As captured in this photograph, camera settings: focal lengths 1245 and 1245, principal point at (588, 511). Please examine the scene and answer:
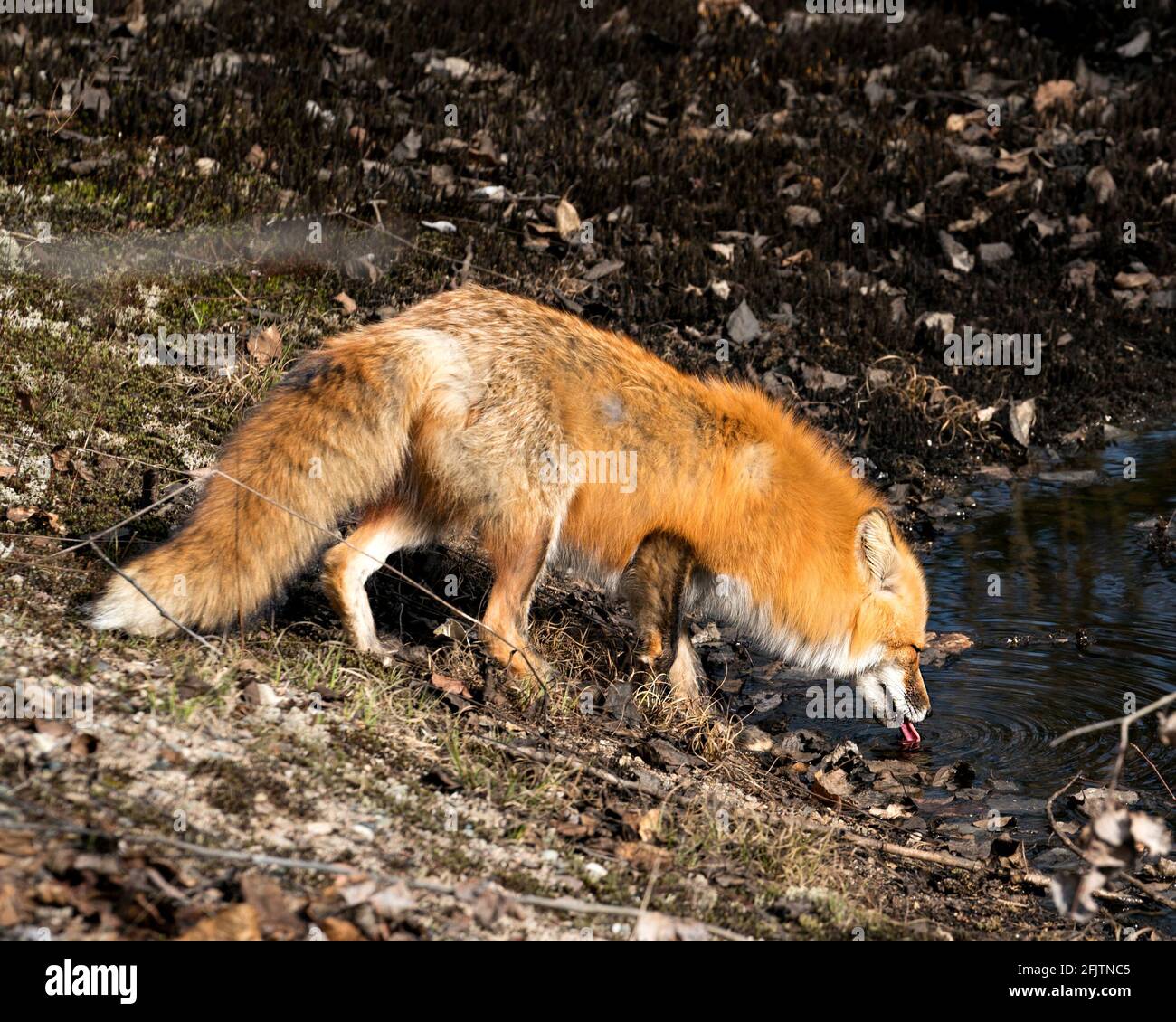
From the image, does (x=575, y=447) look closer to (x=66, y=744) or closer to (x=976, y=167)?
(x=66, y=744)

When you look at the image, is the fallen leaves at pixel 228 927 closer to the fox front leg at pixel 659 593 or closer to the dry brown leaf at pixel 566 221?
the fox front leg at pixel 659 593

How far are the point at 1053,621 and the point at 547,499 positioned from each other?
11.1ft

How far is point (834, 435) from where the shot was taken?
8.93 metres
